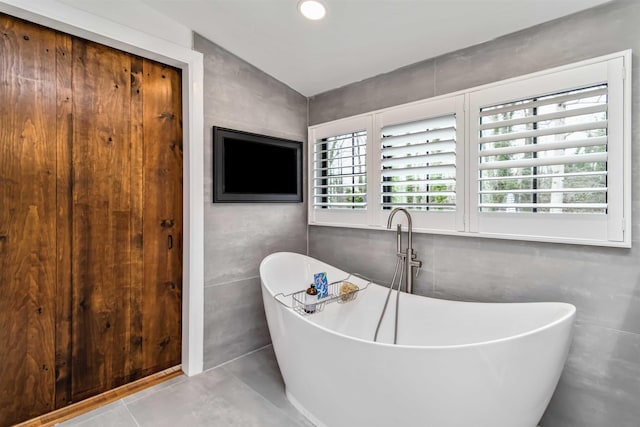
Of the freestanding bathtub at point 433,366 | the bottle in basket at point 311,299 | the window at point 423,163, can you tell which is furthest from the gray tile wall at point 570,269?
the bottle in basket at point 311,299

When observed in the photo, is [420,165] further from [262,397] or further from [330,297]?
[262,397]

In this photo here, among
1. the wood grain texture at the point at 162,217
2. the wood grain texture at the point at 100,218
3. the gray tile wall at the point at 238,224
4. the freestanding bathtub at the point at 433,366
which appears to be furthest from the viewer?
the gray tile wall at the point at 238,224

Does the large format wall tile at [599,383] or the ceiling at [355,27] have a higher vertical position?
the ceiling at [355,27]

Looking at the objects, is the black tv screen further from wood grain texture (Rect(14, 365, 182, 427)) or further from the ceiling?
wood grain texture (Rect(14, 365, 182, 427))

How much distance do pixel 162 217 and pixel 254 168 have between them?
77 cm

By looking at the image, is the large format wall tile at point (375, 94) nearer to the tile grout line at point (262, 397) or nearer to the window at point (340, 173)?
the window at point (340, 173)

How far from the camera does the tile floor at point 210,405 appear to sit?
177 cm

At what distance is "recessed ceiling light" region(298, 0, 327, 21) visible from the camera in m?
1.79

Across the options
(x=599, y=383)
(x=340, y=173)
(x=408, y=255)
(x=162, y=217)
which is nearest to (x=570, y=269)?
(x=599, y=383)

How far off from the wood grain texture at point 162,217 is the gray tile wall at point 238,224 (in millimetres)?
211

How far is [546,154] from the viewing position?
5.57ft

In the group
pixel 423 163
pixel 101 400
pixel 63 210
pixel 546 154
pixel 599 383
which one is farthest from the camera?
pixel 423 163

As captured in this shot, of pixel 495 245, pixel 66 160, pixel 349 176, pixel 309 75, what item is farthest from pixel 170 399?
pixel 309 75

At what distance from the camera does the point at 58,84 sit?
180 centimetres
